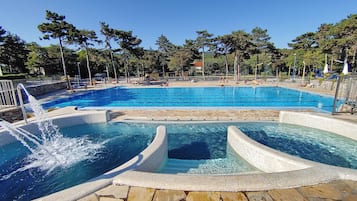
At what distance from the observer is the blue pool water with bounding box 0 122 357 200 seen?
129 inches

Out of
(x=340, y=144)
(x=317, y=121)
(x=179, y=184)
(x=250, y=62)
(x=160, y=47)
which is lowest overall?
(x=340, y=144)

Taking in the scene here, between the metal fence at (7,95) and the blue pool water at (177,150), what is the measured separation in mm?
2646

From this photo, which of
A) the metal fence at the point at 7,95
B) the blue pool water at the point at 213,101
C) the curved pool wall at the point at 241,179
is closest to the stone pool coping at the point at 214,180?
the curved pool wall at the point at 241,179

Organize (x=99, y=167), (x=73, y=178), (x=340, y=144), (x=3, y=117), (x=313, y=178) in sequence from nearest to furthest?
(x=313, y=178), (x=73, y=178), (x=99, y=167), (x=340, y=144), (x=3, y=117)

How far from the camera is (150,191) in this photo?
1.99 metres

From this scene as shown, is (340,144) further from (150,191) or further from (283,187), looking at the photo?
(150,191)

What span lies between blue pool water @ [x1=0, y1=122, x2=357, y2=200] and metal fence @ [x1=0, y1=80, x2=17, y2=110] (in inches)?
104

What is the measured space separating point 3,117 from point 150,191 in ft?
23.7

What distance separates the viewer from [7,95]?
651 centimetres

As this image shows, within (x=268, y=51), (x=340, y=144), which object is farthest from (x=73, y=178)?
(x=268, y=51)

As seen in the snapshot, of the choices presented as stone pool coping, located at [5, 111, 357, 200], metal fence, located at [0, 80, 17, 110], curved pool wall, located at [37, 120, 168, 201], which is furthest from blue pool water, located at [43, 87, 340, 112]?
stone pool coping, located at [5, 111, 357, 200]

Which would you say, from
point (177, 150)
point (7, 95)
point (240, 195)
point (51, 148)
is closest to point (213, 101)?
point (177, 150)

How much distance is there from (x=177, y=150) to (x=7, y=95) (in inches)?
283

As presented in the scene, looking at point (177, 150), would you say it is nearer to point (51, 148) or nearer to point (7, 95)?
point (51, 148)
